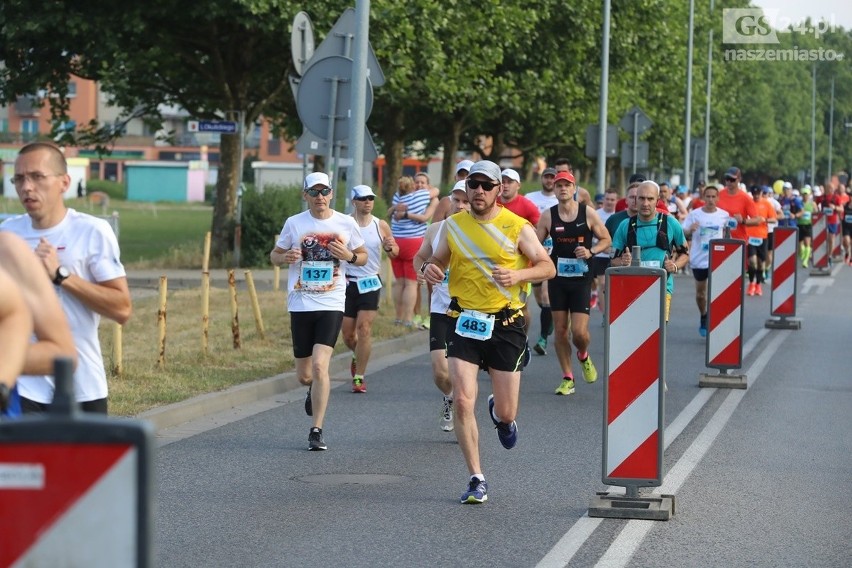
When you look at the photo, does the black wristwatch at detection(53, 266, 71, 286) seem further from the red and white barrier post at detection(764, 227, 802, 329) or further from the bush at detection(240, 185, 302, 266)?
the bush at detection(240, 185, 302, 266)

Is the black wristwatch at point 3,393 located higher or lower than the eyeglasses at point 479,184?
lower

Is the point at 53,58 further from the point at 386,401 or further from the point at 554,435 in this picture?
the point at 554,435

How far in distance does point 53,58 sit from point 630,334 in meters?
21.3

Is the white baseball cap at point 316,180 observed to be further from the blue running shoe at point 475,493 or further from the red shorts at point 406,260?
the red shorts at point 406,260

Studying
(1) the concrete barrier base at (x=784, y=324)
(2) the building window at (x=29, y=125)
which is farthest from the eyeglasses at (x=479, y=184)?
(2) the building window at (x=29, y=125)

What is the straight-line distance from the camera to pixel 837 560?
7.16 metres

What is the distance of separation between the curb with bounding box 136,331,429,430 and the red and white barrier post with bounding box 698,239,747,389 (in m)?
3.31

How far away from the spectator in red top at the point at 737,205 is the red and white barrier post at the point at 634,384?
14.2 metres

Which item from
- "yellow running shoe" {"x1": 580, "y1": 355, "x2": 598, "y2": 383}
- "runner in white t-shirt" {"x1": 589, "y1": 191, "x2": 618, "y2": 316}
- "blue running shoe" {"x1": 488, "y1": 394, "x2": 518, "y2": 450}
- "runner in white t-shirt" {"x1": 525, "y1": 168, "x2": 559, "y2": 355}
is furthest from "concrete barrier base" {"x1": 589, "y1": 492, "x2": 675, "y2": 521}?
"runner in white t-shirt" {"x1": 589, "y1": 191, "x2": 618, "y2": 316}

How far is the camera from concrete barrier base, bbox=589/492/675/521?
8.16 meters

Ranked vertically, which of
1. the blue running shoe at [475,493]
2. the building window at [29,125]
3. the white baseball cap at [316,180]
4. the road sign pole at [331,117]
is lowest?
the blue running shoe at [475,493]

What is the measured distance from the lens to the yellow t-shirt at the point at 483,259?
8.72 m

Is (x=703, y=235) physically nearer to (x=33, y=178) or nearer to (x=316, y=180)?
(x=316, y=180)

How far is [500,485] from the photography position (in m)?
9.18
